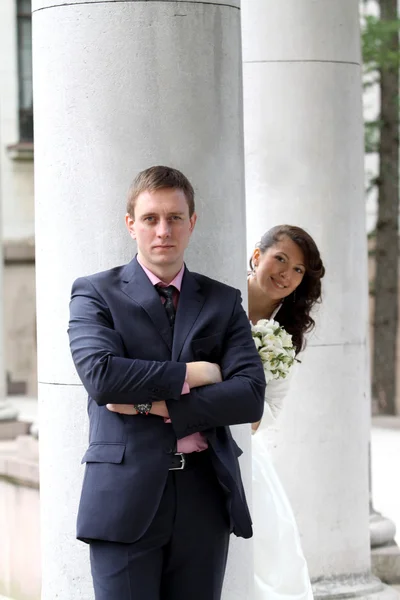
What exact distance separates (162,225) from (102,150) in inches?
28.4

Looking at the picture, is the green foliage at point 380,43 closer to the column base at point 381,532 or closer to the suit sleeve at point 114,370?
the column base at point 381,532

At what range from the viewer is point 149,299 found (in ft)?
14.0

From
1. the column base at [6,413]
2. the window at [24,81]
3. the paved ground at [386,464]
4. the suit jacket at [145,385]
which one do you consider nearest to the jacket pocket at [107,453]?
the suit jacket at [145,385]

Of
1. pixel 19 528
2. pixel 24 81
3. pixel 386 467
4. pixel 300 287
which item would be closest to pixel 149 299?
pixel 300 287

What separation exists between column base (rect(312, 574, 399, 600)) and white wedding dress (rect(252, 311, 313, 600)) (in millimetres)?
1617

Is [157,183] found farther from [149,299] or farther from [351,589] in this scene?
[351,589]

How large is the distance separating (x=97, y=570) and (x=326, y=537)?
12.1ft

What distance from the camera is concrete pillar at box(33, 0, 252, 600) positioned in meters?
4.84

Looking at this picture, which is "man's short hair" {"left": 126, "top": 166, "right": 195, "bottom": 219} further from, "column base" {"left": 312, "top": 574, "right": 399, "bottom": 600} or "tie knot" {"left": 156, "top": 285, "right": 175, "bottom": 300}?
"column base" {"left": 312, "top": 574, "right": 399, "bottom": 600}

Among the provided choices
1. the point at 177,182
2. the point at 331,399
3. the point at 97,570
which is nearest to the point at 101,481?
the point at 97,570

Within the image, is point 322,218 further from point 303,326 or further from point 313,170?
point 303,326

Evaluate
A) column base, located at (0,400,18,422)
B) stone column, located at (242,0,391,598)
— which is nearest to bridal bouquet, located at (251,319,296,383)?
stone column, located at (242,0,391,598)

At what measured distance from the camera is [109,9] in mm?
4848

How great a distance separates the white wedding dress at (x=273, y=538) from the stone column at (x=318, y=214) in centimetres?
166
